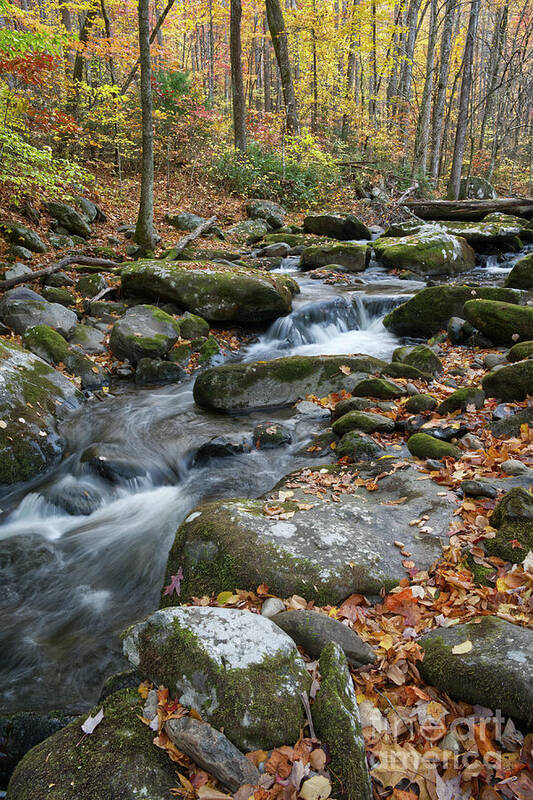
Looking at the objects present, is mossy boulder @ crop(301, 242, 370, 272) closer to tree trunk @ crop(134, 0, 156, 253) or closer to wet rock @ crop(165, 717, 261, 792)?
tree trunk @ crop(134, 0, 156, 253)

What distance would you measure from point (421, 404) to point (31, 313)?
729 centimetres

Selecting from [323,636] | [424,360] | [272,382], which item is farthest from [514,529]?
[272,382]

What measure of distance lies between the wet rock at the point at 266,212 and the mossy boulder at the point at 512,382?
14.6 m

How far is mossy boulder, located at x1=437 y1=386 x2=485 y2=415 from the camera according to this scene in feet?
18.8

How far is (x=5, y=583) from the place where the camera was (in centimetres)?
461

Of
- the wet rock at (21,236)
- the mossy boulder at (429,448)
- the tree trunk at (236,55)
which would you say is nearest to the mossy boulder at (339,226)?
the tree trunk at (236,55)

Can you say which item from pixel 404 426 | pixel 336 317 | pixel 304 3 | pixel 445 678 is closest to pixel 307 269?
pixel 336 317

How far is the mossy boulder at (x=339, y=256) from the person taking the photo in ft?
45.7

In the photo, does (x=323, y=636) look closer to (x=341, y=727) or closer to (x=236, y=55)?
(x=341, y=727)

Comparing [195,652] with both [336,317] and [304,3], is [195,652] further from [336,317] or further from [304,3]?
[304,3]

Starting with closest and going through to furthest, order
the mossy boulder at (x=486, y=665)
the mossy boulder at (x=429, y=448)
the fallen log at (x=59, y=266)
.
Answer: the mossy boulder at (x=486, y=665), the mossy boulder at (x=429, y=448), the fallen log at (x=59, y=266)

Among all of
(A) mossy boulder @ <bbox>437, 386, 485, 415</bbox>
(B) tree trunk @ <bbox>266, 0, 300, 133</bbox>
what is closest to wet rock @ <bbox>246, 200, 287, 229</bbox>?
(B) tree trunk @ <bbox>266, 0, 300, 133</bbox>

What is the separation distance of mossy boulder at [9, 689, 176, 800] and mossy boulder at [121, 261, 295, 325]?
8431mm

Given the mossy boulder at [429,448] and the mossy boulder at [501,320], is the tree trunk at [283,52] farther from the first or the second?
the mossy boulder at [429,448]
